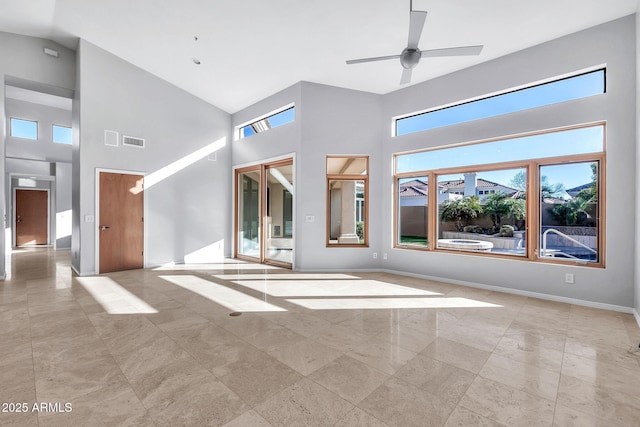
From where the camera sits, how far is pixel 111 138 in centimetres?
603

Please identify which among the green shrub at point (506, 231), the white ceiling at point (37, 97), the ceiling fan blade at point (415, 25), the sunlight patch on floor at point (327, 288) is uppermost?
the white ceiling at point (37, 97)

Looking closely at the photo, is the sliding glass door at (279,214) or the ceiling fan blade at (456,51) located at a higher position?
Answer: the ceiling fan blade at (456,51)

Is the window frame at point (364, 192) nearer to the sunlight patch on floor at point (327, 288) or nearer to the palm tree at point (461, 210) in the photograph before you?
the sunlight patch on floor at point (327, 288)

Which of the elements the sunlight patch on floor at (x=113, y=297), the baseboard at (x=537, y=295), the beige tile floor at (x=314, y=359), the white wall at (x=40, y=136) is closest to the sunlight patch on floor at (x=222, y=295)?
the beige tile floor at (x=314, y=359)

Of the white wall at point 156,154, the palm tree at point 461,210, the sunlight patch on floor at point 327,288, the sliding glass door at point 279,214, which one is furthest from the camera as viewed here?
the sliding glass door at point 279,214

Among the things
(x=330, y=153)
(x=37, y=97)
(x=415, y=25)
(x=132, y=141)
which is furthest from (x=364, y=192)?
(x=37, y=97)

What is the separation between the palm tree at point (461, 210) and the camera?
5.21 m

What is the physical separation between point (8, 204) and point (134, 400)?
38.6ft

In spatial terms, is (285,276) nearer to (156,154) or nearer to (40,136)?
(156,154)

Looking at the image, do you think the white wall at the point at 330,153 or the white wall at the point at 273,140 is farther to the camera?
the white wall at the point at 273,140

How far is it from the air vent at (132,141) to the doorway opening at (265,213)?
2.34 m

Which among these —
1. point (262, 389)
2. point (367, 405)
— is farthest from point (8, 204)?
point (367, 405)

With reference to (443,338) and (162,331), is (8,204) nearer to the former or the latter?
(162,331)

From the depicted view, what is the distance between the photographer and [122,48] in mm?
5750
